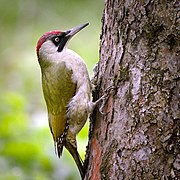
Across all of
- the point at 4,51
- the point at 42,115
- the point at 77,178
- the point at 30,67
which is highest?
the point at 4,51

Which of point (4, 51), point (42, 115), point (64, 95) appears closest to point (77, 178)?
point (64, 95)

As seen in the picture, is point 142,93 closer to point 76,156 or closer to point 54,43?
point 76,156

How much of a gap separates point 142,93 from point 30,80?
469 cm

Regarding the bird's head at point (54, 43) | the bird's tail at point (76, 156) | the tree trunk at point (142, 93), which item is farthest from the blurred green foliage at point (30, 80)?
the tree trunk at point (142, 93)

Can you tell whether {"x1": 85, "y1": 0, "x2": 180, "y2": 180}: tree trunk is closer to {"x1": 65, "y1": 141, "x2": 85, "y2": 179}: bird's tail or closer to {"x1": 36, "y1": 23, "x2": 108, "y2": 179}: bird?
{"x1": 65, "y1": 141, "x2": 85, "y2": 179}: bird's tail

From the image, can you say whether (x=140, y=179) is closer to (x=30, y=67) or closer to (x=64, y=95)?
(x=64, y=95)

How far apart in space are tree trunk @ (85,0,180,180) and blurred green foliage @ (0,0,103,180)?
1.49m

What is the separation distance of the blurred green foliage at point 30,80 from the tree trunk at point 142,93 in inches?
58.5

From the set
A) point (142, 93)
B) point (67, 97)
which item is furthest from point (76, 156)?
point (142, 93)

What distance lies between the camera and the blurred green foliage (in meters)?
5.55

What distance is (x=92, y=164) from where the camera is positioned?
427cm

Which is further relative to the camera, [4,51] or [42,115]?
[4,51]

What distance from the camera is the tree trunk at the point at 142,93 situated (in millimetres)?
3715

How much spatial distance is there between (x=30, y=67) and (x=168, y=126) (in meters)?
4.97
